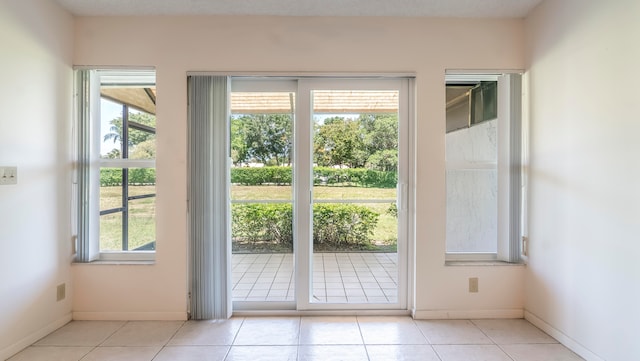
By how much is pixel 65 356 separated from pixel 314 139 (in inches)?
96.7

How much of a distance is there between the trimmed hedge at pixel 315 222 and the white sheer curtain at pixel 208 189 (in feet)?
0.77

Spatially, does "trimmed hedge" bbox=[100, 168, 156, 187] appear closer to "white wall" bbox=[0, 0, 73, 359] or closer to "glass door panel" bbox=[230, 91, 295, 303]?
"white wall" bbox=[0, 0, 73, 359]

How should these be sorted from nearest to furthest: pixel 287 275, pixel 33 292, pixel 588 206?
pixel 588 206 → pixel 33 292 → pixel 287 275

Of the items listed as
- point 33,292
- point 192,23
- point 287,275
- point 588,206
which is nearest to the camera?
point 588,206

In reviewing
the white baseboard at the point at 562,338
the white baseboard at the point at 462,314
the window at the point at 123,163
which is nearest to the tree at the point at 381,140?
the white baseboard at the point at 462,314

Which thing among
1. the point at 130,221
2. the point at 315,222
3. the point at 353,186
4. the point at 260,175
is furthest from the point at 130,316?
the point at 353,186

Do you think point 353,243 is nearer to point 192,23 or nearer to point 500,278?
point 500,278

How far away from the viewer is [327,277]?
9.77ft

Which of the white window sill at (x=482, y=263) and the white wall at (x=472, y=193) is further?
the white wall at (x=472, y=193)

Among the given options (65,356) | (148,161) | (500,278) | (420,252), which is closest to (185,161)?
(148,161)

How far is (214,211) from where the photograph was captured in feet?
9.09

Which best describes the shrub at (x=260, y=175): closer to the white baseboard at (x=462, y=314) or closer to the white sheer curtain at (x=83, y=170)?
the white sheer curtain at (x=83, y=170)

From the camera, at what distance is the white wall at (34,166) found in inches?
86.7

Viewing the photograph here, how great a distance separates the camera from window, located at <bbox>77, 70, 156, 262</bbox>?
2.91m
